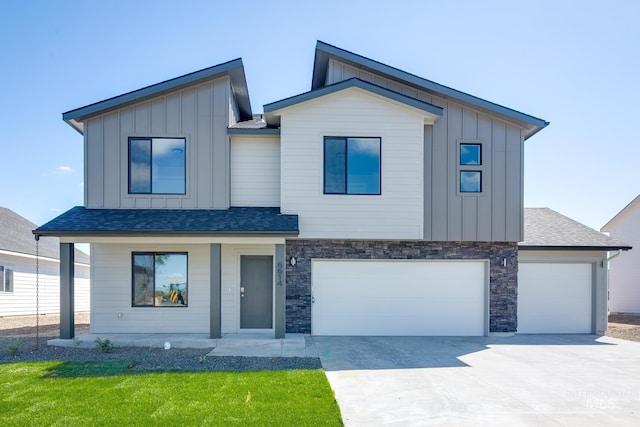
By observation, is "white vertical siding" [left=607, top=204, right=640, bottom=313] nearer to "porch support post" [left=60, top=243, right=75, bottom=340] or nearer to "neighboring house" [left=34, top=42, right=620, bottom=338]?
"neighboring house" [left=34, top=42, right=620, bottom=338]

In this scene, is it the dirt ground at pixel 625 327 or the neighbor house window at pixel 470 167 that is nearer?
the neighbor house window at pixel 470 167

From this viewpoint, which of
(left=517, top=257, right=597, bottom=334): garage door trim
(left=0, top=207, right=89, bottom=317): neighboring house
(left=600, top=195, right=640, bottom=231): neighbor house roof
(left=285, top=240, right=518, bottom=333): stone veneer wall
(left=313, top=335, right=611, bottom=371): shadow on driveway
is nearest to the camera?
(left=313, top=335, right=611, bottom=371): shadow on driveway

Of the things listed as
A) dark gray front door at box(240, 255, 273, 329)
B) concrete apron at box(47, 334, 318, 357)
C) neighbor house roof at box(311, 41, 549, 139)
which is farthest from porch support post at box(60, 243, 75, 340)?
neighbor house roof at box(311, 41, 549, 139)

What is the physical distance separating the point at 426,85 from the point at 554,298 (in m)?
7.14

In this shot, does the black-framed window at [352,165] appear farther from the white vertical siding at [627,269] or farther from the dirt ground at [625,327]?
the white vertical siding at [627,269]

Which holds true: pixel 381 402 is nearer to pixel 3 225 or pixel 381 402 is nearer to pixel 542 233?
pixel 542 233

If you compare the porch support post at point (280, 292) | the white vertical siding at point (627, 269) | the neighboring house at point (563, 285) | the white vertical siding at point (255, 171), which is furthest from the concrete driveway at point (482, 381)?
the white vertical siding at point (627, 269)

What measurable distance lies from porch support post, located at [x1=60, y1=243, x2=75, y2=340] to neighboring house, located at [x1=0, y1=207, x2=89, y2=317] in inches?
275

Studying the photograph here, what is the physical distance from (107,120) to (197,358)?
6.63 meters

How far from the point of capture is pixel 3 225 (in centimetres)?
1748

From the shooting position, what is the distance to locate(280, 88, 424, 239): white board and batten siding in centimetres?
1030

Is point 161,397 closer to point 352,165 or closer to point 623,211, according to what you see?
point 352,165

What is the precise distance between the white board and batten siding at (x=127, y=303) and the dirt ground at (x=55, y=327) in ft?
3.94

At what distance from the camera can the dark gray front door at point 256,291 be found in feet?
35.2
